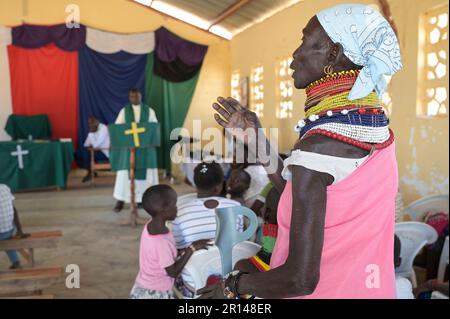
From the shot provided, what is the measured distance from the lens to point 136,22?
77 cm

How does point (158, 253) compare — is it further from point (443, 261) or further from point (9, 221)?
point (443, 261)

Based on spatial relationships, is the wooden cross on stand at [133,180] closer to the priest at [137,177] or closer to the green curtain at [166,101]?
the priest at [137,177]

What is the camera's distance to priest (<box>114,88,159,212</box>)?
1.12 metres

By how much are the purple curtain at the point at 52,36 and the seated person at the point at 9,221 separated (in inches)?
10.2

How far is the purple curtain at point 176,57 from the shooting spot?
863 millimetres

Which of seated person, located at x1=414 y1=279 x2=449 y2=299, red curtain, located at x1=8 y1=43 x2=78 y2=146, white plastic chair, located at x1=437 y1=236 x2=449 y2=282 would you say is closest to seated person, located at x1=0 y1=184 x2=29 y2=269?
red curtain, located at x1=8 y1=43 x2=78 y2=146

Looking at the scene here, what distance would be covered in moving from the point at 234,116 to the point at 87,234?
0.92 m

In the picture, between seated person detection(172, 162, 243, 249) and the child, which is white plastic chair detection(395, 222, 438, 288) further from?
the child

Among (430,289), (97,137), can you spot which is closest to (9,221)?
(97,137)

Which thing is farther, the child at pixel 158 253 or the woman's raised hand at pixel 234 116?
the child at pixel 158 253

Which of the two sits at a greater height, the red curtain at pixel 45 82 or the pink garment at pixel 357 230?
the red curtain at pixel 45 82

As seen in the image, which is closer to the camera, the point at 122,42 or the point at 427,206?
the point at 122,42

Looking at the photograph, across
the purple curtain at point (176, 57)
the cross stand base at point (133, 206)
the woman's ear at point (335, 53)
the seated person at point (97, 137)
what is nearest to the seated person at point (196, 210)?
the cross stand base at point (133, 206)

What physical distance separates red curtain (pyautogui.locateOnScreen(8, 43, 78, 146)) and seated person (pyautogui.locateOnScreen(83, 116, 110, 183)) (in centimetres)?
9
